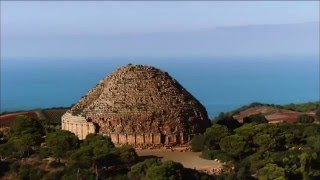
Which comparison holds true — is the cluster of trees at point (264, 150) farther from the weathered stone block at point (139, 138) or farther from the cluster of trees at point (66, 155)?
the cluster of trees at point (66, 155)

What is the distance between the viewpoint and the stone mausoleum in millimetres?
36406

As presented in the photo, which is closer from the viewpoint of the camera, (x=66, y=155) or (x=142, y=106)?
(x=66, y=155)

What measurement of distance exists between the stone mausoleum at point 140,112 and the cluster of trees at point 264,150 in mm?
1810

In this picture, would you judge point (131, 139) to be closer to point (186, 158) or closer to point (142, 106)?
point (142, 106)

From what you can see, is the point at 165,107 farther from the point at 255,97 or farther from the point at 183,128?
the point at 255,97

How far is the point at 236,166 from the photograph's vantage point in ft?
101

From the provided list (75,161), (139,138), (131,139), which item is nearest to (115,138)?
(131,139)

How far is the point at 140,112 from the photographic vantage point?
121ft

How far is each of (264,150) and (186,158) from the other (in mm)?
4189

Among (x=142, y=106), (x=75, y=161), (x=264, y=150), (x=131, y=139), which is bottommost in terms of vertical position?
(x=75, y=161)

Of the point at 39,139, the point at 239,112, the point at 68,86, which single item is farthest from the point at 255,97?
the point at 39,139

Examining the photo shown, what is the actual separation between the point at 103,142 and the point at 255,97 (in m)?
114

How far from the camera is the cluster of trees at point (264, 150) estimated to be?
97.8 feet

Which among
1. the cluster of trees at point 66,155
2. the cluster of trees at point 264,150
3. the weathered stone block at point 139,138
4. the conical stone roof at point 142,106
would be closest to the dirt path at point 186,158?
the cluster of trees at point 264,150
